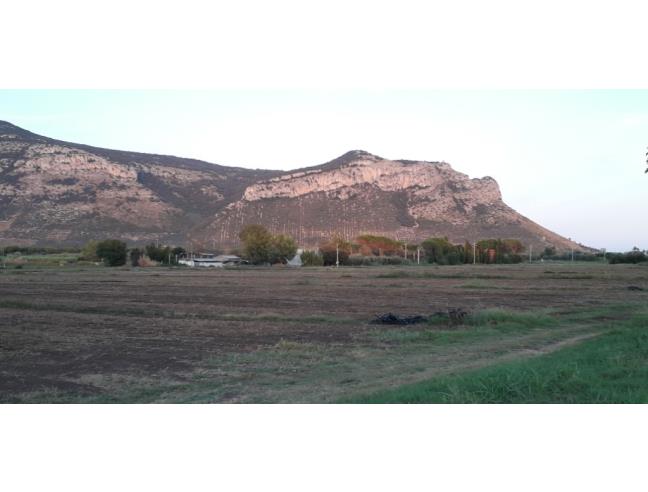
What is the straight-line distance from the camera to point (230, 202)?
143 metres

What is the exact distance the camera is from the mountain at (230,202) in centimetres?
12294

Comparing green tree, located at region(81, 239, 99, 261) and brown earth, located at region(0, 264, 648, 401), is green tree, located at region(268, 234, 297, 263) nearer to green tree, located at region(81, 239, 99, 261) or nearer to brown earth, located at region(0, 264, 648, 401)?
green tree, located at region(81, 239, 99, 261)

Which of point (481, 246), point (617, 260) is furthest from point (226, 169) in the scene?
point (617, 260)

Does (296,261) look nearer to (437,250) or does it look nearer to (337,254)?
(337,254)

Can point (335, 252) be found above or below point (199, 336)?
above

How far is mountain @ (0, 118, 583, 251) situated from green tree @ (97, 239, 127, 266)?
27.1 m

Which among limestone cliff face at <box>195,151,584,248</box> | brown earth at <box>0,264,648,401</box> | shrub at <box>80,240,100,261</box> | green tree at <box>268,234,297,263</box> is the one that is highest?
limestone cliff face at <box>195,151,584,248</box>

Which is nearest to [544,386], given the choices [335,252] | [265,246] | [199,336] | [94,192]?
[199,336]

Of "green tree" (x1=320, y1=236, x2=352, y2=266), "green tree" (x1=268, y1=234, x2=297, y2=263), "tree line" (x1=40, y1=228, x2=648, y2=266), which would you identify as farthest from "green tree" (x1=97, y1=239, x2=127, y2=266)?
"green tree" (x1=320, y1=236, x2=352, y2=266)

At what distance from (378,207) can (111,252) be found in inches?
2478

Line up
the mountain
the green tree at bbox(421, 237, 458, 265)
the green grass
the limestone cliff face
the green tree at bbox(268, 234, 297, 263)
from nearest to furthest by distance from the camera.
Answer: the green grass → the green tree at bbox(268, 234, 297, 263) → the green tree at bbox(421, 237, 458, 265) → the mountain → the limestone cliff face

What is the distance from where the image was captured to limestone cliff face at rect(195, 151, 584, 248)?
127 metres

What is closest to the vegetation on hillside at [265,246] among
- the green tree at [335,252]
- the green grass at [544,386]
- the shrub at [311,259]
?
the shrub at [311,259]

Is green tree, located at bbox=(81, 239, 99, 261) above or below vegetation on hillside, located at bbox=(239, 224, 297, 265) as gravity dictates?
below
